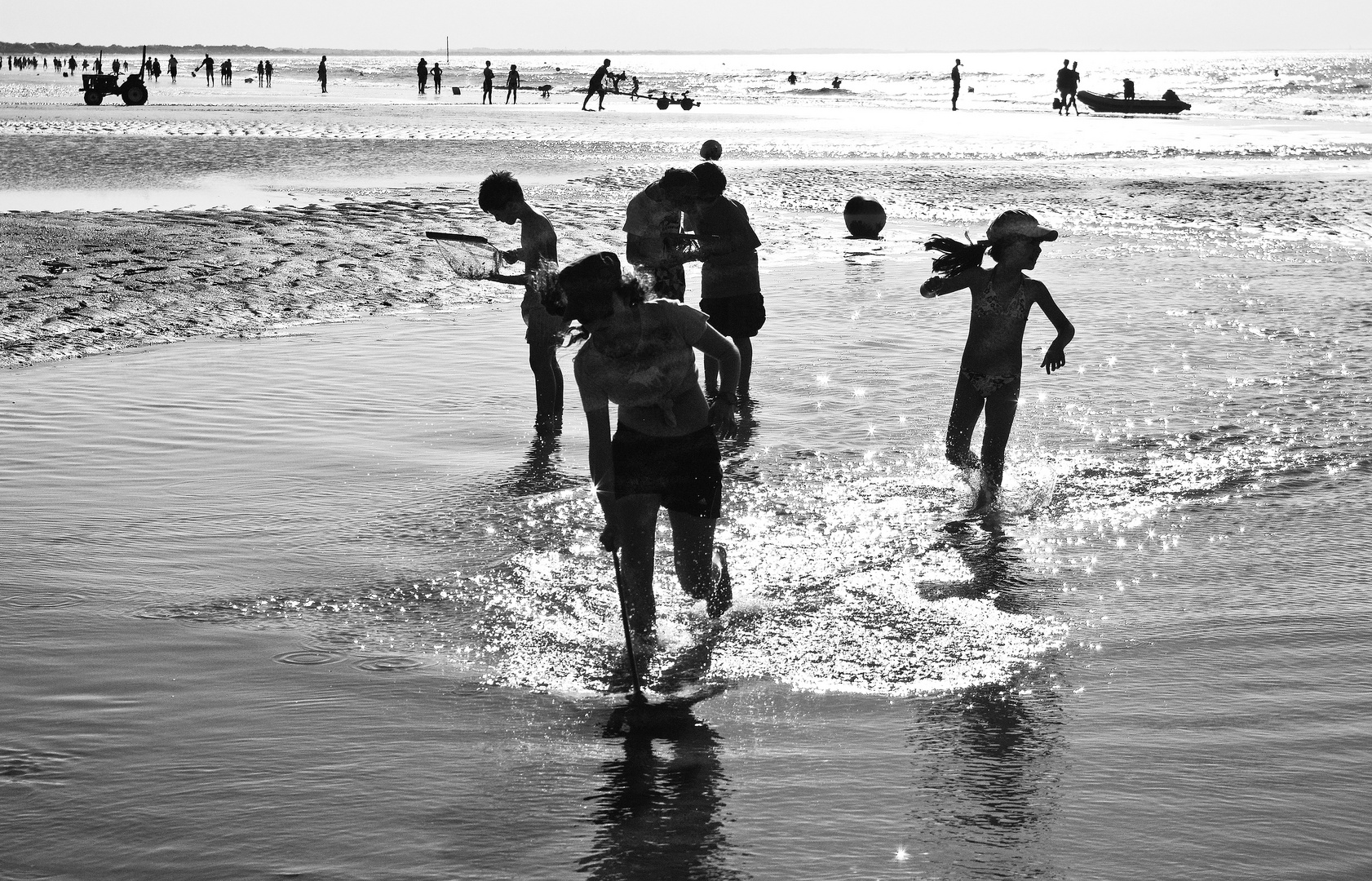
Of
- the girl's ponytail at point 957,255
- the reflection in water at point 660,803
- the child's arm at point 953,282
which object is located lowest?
the reflection in water at point 660,803

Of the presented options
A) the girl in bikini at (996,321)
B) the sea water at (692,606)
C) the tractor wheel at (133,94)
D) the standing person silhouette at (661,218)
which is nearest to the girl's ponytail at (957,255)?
the girl in bikini at (996,321)

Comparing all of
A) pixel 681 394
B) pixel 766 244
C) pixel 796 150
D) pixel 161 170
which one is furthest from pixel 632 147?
pixel 681 394

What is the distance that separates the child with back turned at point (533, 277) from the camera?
7273 millimetres

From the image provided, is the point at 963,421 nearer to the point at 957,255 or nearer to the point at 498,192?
the point at 957,255

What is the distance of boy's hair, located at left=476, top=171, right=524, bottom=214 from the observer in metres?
7.24

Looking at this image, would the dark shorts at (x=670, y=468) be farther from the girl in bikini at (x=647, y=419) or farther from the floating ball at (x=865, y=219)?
the floating ball at (x=865, y=219)

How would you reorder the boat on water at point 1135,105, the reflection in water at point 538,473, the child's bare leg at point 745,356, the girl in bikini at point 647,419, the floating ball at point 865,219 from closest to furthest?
1. the girl in bikini at point 647,419
2. the reflection in water at point 538,473
3. the child's bare leg at point 745,356
4. the floating ball at point 865,219
5. the boat on water at point 1135,105

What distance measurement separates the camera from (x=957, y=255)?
21.5 ft

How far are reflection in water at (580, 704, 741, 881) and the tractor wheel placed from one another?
1852 inches

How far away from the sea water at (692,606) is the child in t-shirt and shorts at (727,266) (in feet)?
1.72

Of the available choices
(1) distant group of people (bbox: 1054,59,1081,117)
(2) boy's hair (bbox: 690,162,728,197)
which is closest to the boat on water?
(1) distant group of people (bbox: 1054,59,1081,117)

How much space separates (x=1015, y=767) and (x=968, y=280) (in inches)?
126

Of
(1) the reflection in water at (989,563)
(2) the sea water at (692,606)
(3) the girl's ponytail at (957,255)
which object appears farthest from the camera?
(3) the girl's ponytail at (957,255)

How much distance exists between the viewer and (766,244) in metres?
15.9
